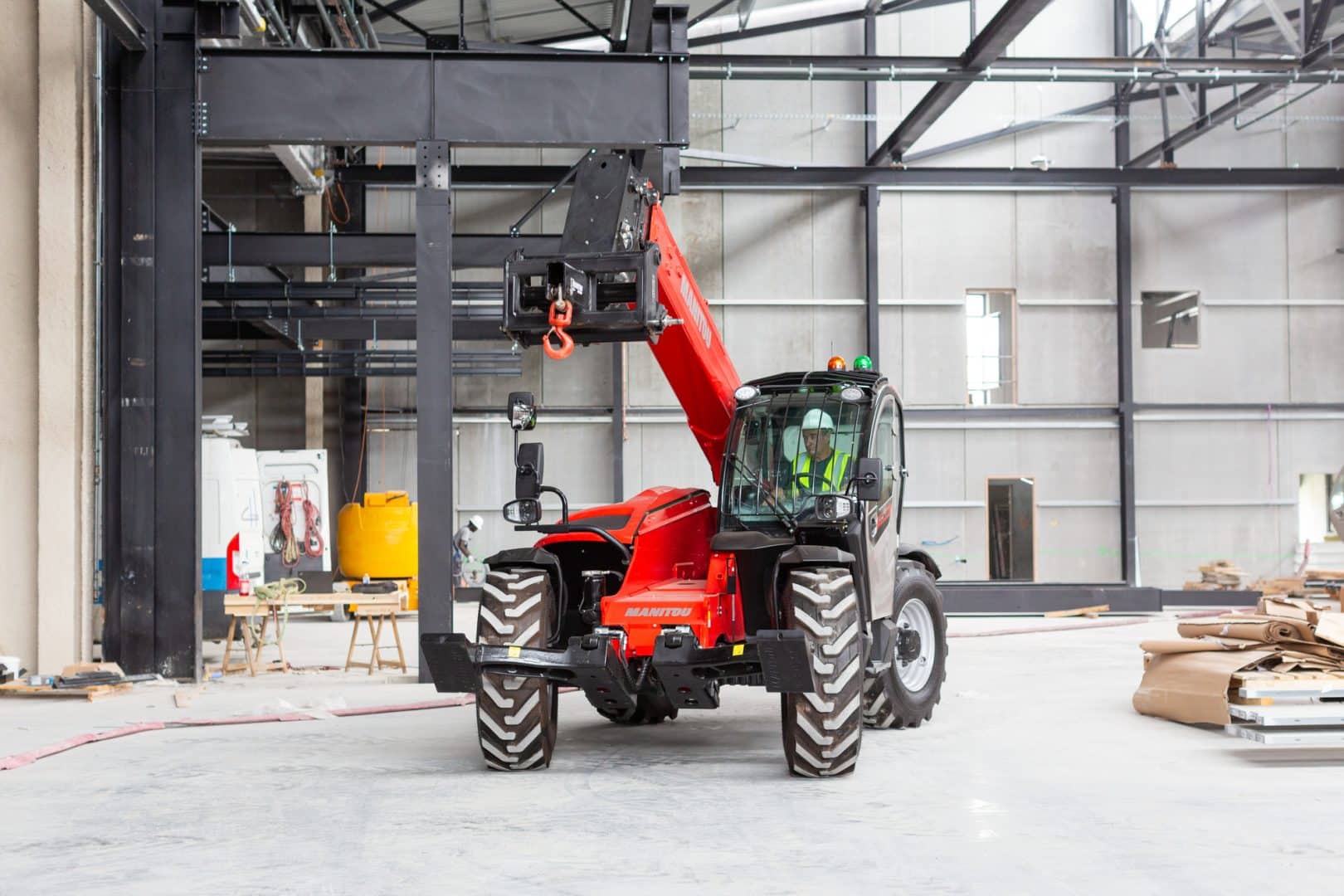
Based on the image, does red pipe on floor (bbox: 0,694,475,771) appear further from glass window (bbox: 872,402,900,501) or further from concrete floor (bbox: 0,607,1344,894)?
glass window (bbox: 872,402,900,501)

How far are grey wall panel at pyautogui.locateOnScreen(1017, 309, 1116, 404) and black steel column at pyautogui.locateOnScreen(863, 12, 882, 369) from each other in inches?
112

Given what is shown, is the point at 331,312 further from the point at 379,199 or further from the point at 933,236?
the point at 933,236

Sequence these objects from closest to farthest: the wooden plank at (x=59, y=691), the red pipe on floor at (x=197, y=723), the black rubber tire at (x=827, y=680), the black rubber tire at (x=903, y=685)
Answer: the black rubber tire at (x=827, y=680) → the red pipe on floor at (x=197, y=723) → the black rubber tire at (x=903, y=685) → the wooden plank at (x=59, y=691)

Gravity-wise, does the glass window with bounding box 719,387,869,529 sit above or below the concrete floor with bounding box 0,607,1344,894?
above

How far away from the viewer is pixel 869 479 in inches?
293

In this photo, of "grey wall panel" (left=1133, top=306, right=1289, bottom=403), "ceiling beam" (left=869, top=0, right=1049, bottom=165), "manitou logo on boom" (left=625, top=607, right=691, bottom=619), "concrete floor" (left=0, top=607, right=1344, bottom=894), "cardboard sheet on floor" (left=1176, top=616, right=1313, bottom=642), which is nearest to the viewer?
"concrete floor" (left=0, top=607, right=1344, bottom=894)

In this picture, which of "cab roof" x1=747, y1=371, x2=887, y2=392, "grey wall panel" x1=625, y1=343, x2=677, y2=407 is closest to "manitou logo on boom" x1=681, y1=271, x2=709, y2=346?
"cab roof" x1=747, y1=371, x2=887, y2=392

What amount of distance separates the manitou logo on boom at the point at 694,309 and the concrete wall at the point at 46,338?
679cm

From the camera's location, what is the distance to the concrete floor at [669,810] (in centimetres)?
523

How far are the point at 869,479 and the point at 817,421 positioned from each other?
0.93 m

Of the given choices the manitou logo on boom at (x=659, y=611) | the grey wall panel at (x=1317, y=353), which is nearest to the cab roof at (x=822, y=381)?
the manitou logo on boom at (x=659, y=611)

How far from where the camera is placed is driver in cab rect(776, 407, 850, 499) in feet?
26.7

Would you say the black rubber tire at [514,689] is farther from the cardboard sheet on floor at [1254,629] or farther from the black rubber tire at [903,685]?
the cardboard sheet on floor at [1254,629]

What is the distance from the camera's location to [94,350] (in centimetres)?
Result: 1212
